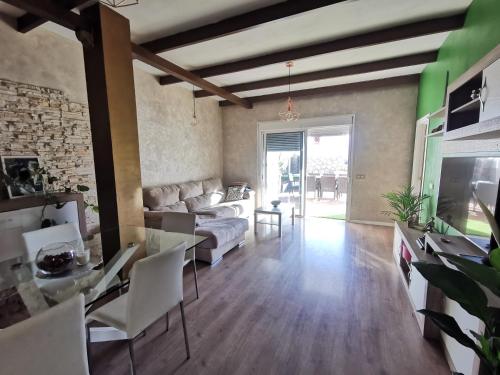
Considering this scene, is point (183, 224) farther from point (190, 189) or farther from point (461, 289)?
point (190, 189)

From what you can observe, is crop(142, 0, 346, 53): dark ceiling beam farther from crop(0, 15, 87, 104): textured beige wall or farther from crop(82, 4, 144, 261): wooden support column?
crop(0, 15, 87, 104): textured beige wall

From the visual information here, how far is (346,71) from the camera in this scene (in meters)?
3.68

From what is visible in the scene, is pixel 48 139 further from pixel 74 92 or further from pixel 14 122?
pixel 74 92

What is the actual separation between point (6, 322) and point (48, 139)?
2.18m

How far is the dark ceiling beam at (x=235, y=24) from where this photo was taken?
81.0 inches

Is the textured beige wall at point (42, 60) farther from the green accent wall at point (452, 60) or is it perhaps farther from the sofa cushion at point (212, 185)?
the green accent wall at point (452, 60)

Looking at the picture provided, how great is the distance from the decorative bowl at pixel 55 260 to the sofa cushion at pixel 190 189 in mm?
2826

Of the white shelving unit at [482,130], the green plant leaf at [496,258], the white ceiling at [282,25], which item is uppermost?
the white ceiling at [282,25]

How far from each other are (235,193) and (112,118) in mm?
3477

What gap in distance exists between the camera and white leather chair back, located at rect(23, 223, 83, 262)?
5.69ft

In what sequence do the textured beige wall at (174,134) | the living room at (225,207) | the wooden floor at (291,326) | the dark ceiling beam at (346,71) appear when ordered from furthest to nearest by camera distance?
the textured beige wall at (174,134) → the dark ceiling beam at (346,71) → the wooden floor at (291,326) → the living room at (225,207)

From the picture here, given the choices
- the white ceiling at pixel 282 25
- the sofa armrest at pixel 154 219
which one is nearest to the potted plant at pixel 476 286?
the white ceiling at pixel 282 25

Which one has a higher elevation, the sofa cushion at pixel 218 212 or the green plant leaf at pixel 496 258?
the green plant leaf at pixel 496 258

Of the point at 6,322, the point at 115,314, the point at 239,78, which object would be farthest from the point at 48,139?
the point at 239,78
